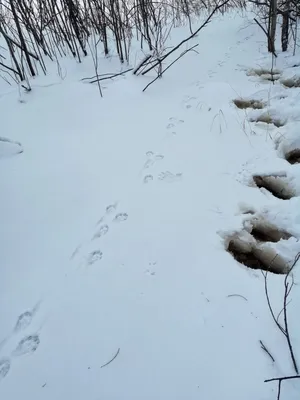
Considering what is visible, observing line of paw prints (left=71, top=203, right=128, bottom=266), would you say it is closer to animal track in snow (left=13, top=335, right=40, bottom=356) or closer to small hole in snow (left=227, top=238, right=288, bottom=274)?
animal track in snow (left=13, top=335, right=40, bottom=356)

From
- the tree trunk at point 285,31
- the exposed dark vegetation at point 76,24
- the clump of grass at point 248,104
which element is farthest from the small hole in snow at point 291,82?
the exposed dark vegetation at point 76,24

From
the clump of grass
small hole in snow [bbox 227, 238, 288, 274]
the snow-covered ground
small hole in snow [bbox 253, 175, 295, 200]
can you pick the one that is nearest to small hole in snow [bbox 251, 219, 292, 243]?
the snow-covered ground

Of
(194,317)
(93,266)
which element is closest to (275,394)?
(194,317)

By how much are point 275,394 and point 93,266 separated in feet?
3.08

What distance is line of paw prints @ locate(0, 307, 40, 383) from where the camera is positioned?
1.09 m

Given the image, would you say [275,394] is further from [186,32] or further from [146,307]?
[186,32]

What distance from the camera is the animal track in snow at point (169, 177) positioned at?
1946 mm

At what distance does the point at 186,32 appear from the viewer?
5.62m

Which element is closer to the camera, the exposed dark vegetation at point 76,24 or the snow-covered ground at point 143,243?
the snow-covered ground at point 143,243

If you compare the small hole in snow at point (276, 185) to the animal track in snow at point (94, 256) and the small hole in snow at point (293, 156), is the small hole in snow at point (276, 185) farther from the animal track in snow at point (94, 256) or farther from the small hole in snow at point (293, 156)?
the animal track in snow at point (94, 256)

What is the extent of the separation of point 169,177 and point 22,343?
1.32m

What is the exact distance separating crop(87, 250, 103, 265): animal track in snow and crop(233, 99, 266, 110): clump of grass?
85.3 inches

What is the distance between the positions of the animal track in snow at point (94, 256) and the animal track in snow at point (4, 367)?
540 millimetres

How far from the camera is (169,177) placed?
198 centimetres
